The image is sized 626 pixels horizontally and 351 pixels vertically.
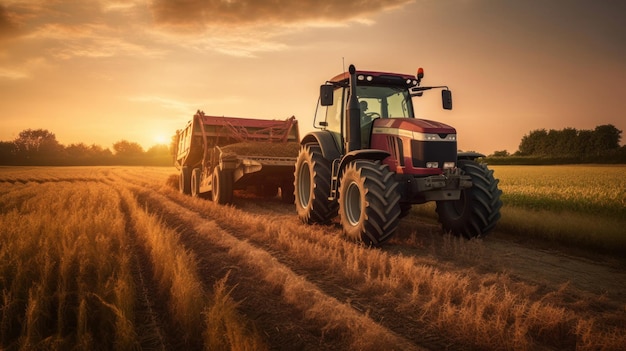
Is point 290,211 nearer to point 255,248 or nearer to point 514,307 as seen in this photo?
point 255,248

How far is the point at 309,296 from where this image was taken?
3824 mm

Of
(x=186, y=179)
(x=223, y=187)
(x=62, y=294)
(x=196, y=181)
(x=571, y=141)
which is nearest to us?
(x=62, y=294)

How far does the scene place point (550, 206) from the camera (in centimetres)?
1000

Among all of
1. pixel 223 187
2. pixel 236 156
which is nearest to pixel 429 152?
pixel 236 156

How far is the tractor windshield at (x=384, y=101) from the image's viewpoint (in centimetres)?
686

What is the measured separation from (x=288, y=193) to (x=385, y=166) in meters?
6.03

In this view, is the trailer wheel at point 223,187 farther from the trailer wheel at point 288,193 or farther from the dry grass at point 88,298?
the dry grass at point 88,298

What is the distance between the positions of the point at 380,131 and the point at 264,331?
161 inches

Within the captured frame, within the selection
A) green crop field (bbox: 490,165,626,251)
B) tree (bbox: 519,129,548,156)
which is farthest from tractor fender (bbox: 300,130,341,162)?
tree (bbox: 519,129,548,156)

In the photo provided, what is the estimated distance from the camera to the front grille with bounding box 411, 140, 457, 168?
5.89 metres

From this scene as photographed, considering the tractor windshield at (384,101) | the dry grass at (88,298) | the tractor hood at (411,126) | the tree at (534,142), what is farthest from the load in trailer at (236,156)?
the tree at (534,142)

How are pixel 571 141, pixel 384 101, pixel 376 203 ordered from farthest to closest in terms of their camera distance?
1. pixel 571 141
2. pixel 384 101
3. pixel 376 203

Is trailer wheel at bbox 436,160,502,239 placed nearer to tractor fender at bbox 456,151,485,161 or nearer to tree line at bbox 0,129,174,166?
tractor fender at bbox 456,151,485,161

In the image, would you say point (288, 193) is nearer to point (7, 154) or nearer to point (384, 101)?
point (384, 101)
